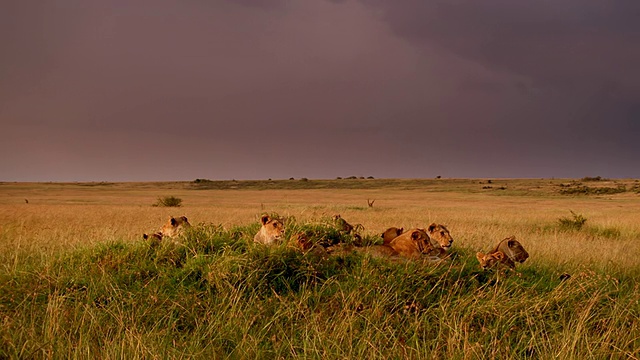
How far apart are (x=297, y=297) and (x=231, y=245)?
5.62 ft

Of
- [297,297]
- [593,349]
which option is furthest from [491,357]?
[297,297]

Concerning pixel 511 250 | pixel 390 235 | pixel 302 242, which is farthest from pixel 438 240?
pixel 302 242

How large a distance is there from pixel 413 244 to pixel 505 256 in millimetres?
1315

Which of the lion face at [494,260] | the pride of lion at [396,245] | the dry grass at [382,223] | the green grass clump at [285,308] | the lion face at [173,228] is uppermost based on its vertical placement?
the lion face at [173,228]

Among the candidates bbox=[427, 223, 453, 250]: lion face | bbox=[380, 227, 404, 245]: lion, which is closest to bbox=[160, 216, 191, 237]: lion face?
bbox=[380, 227, 404, 245]: lion

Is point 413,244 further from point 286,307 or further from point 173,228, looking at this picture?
point 173,228

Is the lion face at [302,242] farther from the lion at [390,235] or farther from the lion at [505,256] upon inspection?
the lion at [505,256]

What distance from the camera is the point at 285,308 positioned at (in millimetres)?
4848

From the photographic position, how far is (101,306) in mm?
4879

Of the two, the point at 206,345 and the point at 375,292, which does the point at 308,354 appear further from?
the point at 375,292

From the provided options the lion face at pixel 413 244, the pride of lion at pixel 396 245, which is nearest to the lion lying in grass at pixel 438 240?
the pride of lion at pixel 396 245

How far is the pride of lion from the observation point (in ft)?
19.5

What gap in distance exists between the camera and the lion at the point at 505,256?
5.94m

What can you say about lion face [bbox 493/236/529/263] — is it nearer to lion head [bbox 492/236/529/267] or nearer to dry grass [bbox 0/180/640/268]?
lion head [bbox 492/236/529/267]
